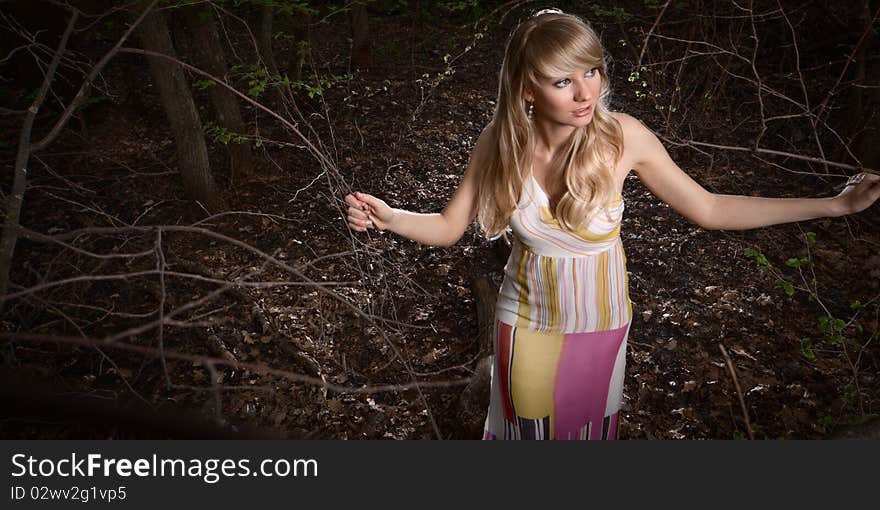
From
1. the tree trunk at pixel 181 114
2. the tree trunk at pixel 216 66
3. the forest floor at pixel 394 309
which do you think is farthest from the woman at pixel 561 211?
the tree trunk at pixel 216 66

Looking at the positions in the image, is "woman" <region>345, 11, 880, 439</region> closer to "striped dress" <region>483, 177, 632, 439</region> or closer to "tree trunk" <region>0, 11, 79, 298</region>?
"striped dress" <region>483, 177, 632, 439</region>

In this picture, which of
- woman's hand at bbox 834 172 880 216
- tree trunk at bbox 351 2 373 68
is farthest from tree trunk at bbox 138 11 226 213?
woman's hand at bbox 834 172 880 216

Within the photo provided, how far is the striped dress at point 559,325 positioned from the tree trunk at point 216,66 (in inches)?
151

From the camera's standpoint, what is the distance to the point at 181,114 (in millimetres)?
5137

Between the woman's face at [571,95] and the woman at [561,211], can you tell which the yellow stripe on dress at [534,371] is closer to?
the woman at [561,211]

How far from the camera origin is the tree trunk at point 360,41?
337 inches

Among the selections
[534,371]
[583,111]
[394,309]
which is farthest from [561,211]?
[394,309]

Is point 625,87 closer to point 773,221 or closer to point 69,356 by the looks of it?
point 773,221

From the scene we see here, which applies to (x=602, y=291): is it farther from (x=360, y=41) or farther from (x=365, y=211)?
(x=360, y=41)

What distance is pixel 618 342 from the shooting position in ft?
7.45

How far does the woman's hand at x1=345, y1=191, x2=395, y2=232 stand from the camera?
2.07 meters

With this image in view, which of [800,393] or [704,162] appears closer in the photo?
[800,393]

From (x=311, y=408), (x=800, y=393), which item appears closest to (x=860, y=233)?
(x=800, y=393)

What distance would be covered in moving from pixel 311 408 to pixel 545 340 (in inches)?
84.3
